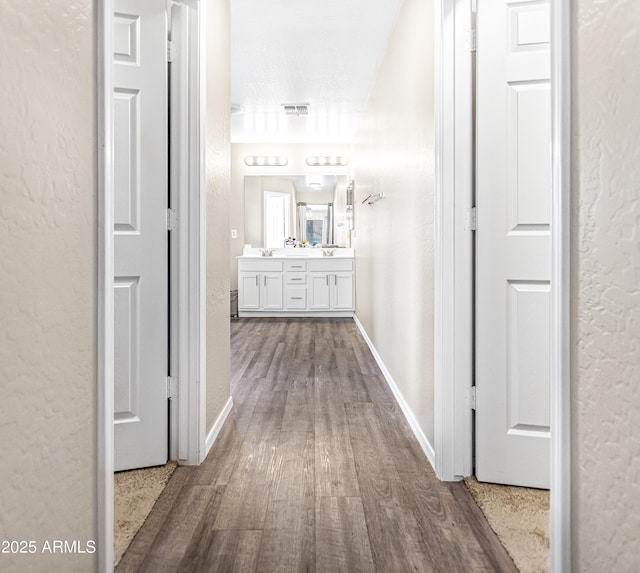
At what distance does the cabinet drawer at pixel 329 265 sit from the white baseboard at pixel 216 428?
355cm

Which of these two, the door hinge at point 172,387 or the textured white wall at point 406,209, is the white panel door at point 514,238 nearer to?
the textured white wall at point 406,209

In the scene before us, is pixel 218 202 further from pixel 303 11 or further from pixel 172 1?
pixel 303 11

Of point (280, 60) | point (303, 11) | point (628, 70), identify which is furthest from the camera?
point (280, 60)

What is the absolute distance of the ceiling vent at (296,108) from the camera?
15.0 feet

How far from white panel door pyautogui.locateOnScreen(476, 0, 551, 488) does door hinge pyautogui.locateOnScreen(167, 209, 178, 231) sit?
47.4 inches

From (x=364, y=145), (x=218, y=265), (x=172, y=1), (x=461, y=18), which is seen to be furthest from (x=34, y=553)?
(x=364, y=145)

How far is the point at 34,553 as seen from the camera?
2.41 feet

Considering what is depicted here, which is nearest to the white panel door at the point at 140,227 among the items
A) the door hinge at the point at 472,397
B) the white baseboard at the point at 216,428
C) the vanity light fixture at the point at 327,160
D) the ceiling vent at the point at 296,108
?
the white baseboard at the point at 216,428

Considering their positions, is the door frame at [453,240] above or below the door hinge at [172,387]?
above

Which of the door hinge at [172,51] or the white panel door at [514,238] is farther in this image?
the door hinge at [172,51]

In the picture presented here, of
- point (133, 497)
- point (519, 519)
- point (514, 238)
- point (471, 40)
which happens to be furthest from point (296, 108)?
point (519, 519)

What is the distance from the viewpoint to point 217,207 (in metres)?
2.08

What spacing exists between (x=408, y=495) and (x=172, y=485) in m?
0.88

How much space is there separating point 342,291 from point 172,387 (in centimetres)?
418
